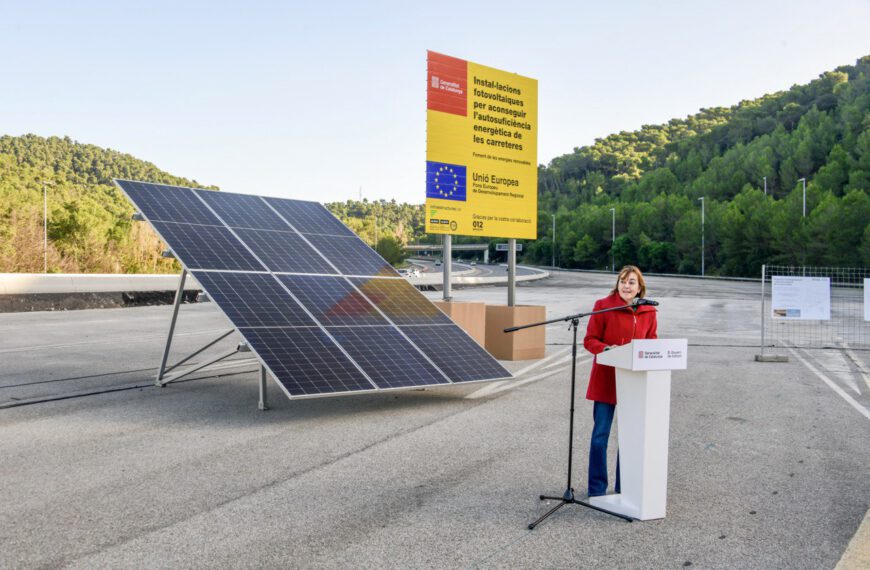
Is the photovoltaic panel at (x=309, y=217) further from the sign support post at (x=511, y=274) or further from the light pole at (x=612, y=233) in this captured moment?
the light pole at (x=612, y=233)

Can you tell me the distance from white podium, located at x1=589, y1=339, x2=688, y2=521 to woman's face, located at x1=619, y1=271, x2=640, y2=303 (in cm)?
60

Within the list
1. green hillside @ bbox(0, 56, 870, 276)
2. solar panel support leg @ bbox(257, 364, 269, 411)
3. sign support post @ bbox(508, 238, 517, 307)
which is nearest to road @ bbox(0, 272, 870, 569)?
solar panel support leg @ bbox(257, 364, 269, 411)

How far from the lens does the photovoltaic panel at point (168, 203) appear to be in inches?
361

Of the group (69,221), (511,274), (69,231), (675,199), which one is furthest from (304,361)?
(675,199)

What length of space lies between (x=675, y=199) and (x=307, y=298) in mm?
105501

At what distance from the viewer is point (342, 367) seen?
302 inches

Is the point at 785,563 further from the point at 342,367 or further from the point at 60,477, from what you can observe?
the point at 60,477

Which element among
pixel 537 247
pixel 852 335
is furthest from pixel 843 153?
pixel 852 335

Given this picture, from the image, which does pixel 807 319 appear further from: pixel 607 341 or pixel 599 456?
pixel 599 456

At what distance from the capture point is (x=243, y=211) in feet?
34.7

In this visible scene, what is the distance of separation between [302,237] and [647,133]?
193 metres

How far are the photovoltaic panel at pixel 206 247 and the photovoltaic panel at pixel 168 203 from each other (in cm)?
18

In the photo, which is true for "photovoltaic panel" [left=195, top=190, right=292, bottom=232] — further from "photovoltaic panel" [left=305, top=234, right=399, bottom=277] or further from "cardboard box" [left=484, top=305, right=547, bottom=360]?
"cardboard box" [left=484, top=305, right=547, bottom=360]

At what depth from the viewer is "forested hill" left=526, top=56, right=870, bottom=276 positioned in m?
71.6
